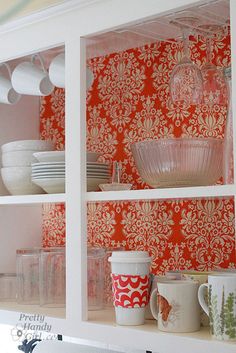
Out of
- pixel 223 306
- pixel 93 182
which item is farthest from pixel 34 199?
pixel 223 306

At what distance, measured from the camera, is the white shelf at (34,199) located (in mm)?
1485

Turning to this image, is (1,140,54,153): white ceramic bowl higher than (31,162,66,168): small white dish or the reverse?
higher

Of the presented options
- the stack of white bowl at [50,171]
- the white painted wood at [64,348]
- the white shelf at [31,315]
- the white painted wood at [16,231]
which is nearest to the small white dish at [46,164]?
the stack of white bowl at [50,171]

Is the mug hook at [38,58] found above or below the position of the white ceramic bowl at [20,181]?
above

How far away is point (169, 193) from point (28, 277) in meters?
0.60

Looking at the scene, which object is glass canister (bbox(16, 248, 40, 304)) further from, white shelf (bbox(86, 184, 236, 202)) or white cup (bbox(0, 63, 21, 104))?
white cup (bbox(0, 63, 21, 104))

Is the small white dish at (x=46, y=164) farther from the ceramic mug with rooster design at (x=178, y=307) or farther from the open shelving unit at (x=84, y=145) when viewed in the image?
the ceramic mug with rooster design at (x=178, y=307)

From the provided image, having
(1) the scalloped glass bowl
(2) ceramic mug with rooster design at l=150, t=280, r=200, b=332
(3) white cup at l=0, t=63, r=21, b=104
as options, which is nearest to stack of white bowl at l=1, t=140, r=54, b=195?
(3) white cup at l=0, t=63, r=21, b=104

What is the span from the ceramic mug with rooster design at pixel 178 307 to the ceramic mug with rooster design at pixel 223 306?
76 millimetres

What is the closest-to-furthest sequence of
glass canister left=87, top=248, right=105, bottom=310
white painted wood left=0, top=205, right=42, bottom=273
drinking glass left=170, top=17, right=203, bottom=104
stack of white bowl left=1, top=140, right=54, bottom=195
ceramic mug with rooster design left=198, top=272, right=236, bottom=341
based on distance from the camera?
ceramic mug with rooster design left=198, top=272, right=236, bottom=341 < drinking glass left=170, top=17, right=203, bottom=104 < glass canister left=87, top=248, right=105, bottom=310 < stack of white bowl left=1, top=140, right=54, bottom=195 < white painted wood left=0, top=205, right=42, bottom=273

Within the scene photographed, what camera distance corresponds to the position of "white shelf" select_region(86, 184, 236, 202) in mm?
1215

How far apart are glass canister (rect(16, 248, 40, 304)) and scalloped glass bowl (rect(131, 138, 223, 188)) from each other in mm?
493

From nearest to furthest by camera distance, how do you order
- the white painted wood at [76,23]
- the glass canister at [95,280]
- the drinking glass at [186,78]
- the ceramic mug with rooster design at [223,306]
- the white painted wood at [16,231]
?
1. the ceramic mug with rooster design at [223,306]
2. the white painted wood at [76,23]
3. the drinking glass at [186,78]
4. the glass canister at [95,280]
5. the white painted wood at [16,231]

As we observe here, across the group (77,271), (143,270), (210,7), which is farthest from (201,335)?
(210,7)
